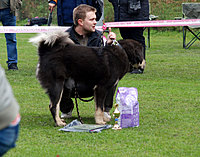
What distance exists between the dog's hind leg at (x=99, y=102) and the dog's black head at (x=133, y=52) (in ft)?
1.62

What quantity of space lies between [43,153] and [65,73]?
3.70 feet

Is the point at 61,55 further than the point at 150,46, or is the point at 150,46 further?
the point at 150,46

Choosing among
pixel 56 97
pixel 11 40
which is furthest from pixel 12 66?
pixel 56 97

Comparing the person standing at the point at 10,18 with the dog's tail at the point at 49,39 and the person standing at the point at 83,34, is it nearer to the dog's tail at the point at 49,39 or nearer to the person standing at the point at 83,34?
the person standing at the point at 83,34

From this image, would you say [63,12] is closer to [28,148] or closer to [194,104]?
[194,104]

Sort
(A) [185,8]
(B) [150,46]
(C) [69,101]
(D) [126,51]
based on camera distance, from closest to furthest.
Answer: (D) [126,51] → (C) [69,101] → (A) [185,8] → (B) [150,46]

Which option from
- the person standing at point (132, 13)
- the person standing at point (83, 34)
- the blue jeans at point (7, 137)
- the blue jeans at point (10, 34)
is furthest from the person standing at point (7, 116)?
the blue jeans at point (10, 34)

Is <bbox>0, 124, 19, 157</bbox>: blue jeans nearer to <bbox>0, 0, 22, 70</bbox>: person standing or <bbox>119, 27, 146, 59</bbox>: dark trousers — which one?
<bbox>0, 0, 22, 70</bbox>: person standing

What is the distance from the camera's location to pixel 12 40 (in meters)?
9.02

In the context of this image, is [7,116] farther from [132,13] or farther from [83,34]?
[132,13]

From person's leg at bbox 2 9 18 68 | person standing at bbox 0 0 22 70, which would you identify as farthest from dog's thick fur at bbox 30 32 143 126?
person's leg at bbox 2 9 18 68

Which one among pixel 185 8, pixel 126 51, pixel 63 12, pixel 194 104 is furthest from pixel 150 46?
pixel 126 51

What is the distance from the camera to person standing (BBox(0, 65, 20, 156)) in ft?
6.46

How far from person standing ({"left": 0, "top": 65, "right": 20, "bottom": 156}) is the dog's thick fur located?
8.38 ft
